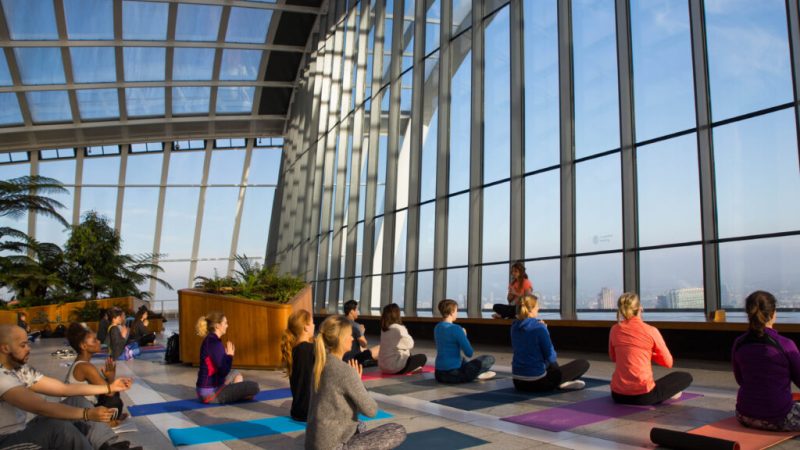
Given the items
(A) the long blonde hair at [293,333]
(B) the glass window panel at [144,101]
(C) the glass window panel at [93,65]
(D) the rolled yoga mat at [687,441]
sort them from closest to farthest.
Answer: (D) the rolled yoga mat at [687,441], (A) the long blonde hair at [293,333], (C) the glass window panel at [93,65], (B) the glass window panel at [144,101]

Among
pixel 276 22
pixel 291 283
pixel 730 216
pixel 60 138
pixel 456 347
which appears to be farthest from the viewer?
pixel 60 138

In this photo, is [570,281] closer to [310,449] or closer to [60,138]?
[310,449]

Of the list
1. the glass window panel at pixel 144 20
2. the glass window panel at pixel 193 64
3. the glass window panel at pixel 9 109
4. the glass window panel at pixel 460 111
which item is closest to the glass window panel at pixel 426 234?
the glass window panel at pixel 460 111

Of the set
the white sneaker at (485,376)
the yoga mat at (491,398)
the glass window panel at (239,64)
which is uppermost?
the glass window panel at (239,64)

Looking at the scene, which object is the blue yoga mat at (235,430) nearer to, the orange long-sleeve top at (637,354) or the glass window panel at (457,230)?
the orange long-sleeve top at (637,354)

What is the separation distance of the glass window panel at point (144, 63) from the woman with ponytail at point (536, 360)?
25467 millimetres

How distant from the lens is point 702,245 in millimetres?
9320

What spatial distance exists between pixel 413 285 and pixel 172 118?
20.4 meters

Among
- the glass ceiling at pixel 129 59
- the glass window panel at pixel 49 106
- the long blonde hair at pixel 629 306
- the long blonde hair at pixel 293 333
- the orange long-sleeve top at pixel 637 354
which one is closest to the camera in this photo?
the orange long-sleeve top at pixel 637 354

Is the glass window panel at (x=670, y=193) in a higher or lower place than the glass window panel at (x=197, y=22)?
lower

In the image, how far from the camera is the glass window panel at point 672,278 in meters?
9.50

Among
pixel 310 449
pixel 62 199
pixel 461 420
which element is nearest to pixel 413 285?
pixel 461 420

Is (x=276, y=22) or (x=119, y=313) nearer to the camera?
(x=119, y=313)

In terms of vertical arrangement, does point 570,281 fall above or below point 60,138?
below
